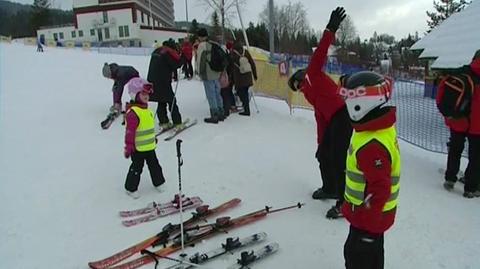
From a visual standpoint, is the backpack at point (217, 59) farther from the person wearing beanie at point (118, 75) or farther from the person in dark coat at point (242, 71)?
the person wearing beanie at point (118, 75)

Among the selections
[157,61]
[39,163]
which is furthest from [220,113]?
[39,163]

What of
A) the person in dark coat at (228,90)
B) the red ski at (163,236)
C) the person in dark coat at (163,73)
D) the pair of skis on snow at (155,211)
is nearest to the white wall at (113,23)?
the person in dark coat at (228,90)

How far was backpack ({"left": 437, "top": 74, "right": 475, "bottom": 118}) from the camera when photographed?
5434 millimetres

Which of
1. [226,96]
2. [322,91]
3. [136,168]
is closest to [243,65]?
[226,96]

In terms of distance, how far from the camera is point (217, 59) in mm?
9164

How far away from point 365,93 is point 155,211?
125 inches

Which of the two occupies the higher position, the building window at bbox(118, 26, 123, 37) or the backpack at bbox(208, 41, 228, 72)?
the building window at bbox(118, 26, 123, 37)

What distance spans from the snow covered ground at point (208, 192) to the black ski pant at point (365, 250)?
33.1 inches

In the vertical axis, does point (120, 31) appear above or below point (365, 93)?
above

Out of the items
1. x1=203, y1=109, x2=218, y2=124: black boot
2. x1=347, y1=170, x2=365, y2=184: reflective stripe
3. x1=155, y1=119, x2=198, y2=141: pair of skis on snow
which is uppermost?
x1=347, y1=170, x2=365, y2=184: reflective stripe

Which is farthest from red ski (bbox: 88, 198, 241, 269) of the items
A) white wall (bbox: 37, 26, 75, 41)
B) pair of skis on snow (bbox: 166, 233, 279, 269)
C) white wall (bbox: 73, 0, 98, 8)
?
white wall (bbox: 73, 0, 98, 8)

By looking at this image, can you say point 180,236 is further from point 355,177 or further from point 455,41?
point 455,41

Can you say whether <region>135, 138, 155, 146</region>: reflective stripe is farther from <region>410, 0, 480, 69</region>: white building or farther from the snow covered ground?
<region>410, 0, 480, 69</region>: white building

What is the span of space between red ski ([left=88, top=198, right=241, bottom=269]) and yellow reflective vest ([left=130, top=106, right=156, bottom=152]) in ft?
4.10
